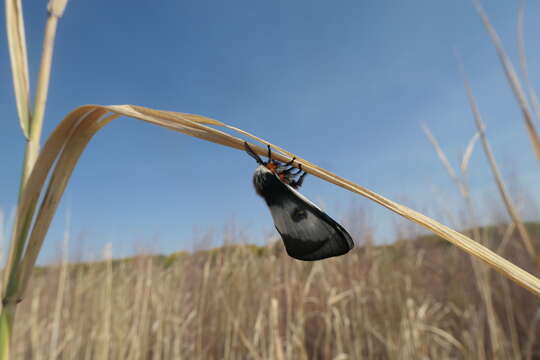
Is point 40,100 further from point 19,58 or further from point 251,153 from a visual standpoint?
point 251,153

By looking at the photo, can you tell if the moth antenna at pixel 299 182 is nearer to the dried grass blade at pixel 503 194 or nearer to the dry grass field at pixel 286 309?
the dried grass blade at pixel 503 194

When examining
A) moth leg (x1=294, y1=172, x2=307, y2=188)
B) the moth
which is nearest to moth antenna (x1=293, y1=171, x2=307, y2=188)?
moth leg (x1=294, y1=172, x2=307, y2=188)

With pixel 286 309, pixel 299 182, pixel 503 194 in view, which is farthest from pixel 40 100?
pixel 286 309

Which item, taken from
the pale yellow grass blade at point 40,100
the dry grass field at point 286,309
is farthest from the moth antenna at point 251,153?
the dry grass field at point 286,309

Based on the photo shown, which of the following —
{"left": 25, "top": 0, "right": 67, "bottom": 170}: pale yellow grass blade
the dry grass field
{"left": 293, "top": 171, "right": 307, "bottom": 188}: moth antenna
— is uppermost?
{"left": 25, "top": 0, "right": 67, "bottom": 170}: pale yellow grass blade

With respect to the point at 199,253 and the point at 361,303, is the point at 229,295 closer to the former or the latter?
the point at 199,253

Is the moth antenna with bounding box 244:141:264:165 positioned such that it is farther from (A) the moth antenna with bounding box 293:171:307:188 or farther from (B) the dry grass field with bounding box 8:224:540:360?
(B) the dry grass field with bounding box 8:224:540:360
